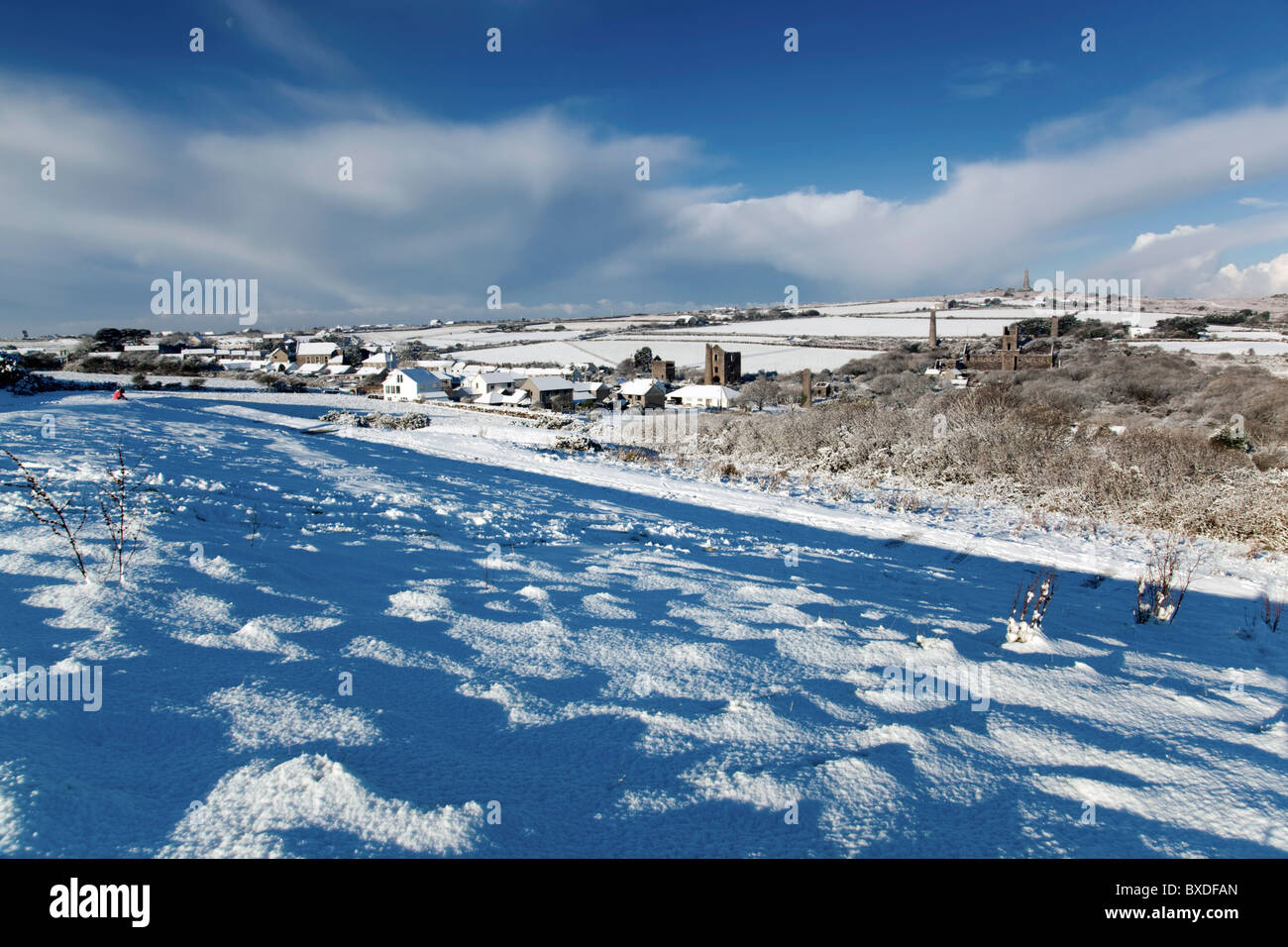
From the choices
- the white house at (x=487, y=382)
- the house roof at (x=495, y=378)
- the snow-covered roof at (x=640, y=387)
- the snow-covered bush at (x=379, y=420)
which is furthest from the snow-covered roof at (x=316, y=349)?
the snow-covered bush at (x=379, y=420)

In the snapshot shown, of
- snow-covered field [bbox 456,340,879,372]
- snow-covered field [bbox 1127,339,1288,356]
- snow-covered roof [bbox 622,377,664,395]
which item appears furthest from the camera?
snow-covered field [bbox 456,340,879,372]

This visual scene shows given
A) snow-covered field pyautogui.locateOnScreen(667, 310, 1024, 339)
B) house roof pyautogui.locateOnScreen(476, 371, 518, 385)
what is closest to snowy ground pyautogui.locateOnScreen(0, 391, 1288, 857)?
house roof pyautogui.locateOnScreen(476, 371, 518, 385)

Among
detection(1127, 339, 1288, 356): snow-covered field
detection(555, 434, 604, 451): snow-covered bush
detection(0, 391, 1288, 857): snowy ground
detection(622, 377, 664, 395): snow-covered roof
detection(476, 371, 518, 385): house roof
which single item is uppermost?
detection(1127, 339, 1288, 356): snow-covered field

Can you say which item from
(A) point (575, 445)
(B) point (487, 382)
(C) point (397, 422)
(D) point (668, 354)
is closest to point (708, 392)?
(B) point (487, 382)

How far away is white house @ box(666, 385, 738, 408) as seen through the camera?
50.7 m

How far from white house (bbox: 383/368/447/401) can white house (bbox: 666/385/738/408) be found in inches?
860

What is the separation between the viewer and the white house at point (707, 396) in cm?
5071

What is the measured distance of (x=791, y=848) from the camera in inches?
71.2

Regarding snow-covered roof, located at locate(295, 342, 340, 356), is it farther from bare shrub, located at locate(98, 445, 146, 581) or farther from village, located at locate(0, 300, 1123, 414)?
bare shrub, located at locate(98, 445, 146, 581)

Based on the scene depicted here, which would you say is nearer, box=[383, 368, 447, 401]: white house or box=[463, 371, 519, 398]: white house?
box=[383, 368, 447, 401]: white house

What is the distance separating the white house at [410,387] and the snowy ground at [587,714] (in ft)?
153

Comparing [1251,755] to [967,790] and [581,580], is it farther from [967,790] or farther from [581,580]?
[581,580]
